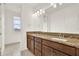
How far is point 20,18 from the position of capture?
6.57 feet

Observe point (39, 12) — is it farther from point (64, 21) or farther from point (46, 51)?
point (46, 51)

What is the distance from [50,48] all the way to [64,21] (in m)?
0.60

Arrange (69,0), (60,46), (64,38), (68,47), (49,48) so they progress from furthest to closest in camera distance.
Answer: (49,48) → (64,38) → (60,46) → (68,47) → (69,0)

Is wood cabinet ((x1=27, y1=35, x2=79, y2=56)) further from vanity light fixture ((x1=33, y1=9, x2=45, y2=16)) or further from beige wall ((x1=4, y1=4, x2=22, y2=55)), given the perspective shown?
vanity light fixture ((x1=33, y1=9, x2=45, y2=16))

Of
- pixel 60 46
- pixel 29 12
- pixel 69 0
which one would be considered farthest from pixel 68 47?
pixel 29 12

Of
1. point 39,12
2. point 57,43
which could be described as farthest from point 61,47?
point 39,12

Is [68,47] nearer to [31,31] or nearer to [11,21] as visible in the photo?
[31,31]

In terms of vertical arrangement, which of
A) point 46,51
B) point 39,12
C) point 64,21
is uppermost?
point 39,12

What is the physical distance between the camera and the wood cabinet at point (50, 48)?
5.36 feet

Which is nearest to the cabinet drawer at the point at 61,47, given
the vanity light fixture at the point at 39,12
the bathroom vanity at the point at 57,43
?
the bathroom vanity at the point at 57,43

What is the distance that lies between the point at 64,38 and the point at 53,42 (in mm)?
221

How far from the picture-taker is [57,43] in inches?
77.6

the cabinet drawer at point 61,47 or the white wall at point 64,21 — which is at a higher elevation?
the white wall at point 64,21

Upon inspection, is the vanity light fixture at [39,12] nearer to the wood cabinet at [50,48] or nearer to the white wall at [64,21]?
the white wall at [64,21]
